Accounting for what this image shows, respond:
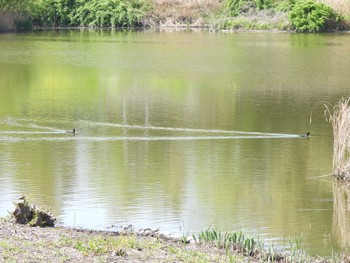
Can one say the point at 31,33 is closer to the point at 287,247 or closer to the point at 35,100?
the point at 35,100

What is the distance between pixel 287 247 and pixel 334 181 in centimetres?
386

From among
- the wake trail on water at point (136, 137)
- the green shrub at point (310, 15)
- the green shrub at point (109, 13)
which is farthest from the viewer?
the green shrub at point (109, 13)

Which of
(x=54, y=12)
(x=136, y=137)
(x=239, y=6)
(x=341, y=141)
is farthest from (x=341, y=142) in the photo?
(x=54, y=12)

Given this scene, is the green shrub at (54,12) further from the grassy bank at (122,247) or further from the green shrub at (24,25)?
the grassy bank at (122,247)

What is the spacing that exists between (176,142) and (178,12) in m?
40.5

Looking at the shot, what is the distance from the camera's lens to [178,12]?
183ft

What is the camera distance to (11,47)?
122ft

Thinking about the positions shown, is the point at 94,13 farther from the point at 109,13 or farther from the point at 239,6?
the point at 239,6

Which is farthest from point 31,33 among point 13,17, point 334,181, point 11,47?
point 334,181

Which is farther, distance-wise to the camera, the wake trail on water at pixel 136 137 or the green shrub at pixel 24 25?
the green shrub at pixel 24 25

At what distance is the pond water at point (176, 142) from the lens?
10.8 metres

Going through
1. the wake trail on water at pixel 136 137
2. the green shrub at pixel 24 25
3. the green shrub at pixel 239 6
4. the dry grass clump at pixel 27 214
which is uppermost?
the green shrub at pixel 239 6

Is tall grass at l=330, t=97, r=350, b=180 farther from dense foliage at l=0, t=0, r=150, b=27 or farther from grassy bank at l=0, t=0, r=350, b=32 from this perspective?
dense foliage at l=0, t=0, r=150, b=27

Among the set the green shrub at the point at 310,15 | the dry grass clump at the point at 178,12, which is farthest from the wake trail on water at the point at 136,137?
the dry grass clump at the point at 178,12
